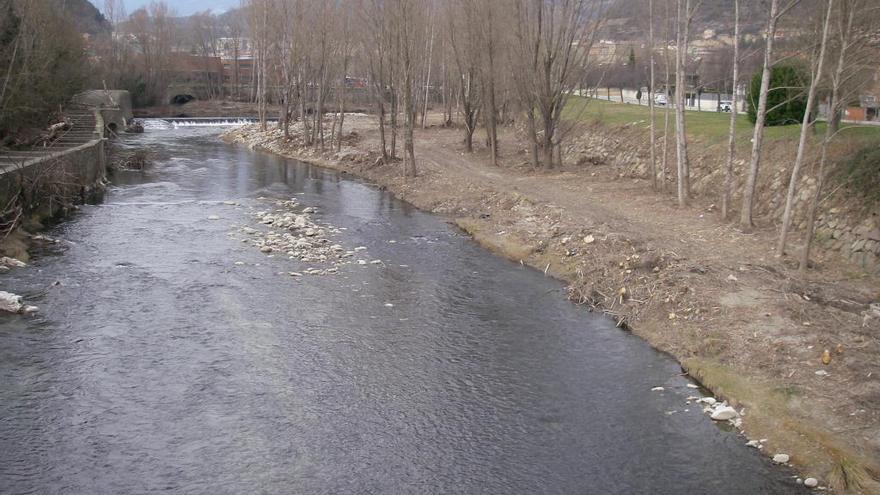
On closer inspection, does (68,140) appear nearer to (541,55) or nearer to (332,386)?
(541,55)

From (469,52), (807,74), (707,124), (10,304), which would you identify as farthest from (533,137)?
(10,304)

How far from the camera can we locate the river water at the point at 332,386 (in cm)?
960

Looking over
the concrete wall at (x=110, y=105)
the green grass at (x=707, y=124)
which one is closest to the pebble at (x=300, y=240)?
the green grass at (x=707, y=124)

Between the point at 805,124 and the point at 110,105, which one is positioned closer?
the point at 805,124

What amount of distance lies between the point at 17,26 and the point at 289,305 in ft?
61.0

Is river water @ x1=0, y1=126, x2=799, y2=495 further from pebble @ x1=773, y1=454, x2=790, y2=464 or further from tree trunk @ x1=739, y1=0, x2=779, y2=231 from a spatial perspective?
tree trunk @ x1=739, y1=0, x2=779, y2=231

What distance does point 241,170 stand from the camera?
36531mm

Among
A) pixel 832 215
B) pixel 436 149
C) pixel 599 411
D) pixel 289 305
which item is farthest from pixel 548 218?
pixel 436 149

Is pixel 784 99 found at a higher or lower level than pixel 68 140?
higher

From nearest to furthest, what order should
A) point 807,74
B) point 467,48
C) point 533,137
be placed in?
point 807,74, point 533,137, point 467,48

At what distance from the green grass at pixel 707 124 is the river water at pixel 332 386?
9.28 meters

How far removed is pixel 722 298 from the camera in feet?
48.1

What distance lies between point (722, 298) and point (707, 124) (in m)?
16.1

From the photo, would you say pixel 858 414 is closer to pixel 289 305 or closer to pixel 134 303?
pixel 289 305
